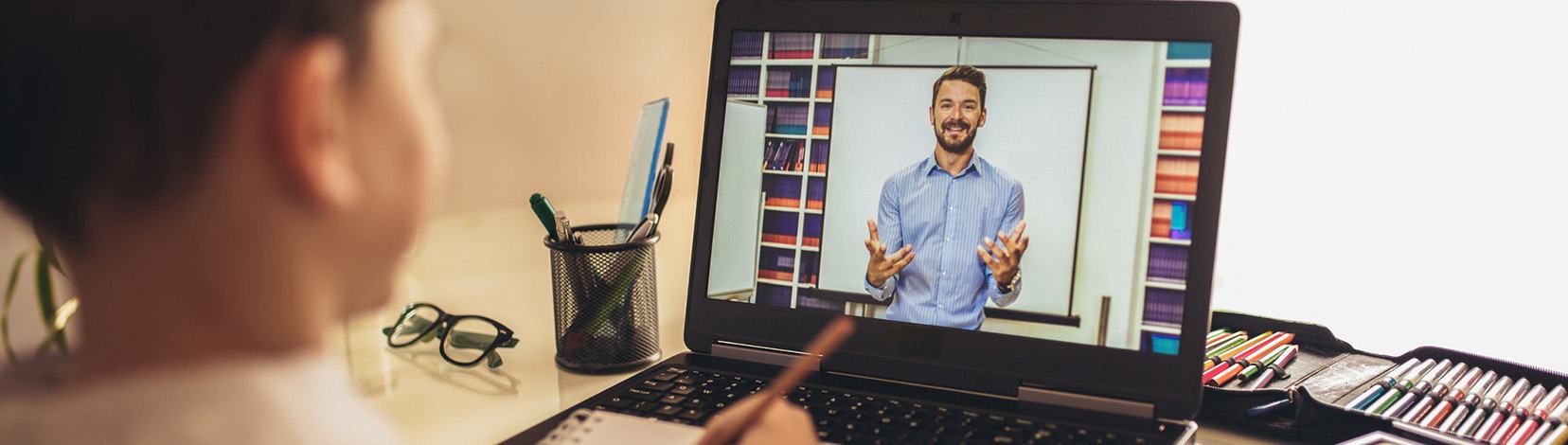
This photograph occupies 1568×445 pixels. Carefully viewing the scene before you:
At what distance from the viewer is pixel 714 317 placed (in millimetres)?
792

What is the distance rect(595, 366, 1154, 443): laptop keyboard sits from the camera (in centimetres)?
60

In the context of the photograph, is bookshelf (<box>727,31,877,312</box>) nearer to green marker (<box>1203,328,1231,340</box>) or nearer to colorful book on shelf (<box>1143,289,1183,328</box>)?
colorful book on shelf (<box>1143,289,1183,328</box>)

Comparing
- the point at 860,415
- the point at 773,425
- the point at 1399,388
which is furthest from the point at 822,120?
the point at 1399,388

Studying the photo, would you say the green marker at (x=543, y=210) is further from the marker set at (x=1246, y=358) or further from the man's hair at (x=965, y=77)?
the marker set at (x=1246, y=358)

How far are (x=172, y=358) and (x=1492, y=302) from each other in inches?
46.2

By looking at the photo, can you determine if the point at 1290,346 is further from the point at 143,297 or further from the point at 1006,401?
the point at 143,297

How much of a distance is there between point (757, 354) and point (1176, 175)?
343 millimetres

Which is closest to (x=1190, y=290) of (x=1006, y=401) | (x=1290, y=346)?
(x=1006, y=401)

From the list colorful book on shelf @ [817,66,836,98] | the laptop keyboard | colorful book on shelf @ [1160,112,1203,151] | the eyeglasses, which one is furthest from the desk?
colorful book on shelf @ [817,66,836,98]

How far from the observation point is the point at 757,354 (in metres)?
0.77

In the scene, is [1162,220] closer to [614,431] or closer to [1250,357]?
[1250,357]

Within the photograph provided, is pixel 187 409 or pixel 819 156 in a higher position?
pixel 819 156

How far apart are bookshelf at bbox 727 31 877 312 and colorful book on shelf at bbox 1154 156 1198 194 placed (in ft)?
0.77

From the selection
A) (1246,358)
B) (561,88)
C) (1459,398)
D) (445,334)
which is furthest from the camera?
(561,88)
